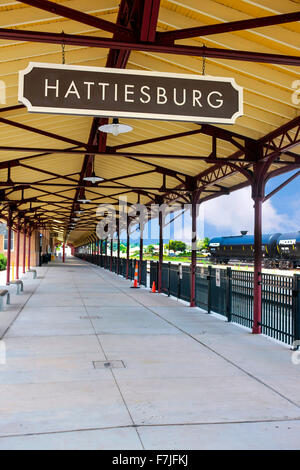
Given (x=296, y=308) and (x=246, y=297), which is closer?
(x=296, y=308)

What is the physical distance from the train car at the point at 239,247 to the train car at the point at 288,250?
116 cm

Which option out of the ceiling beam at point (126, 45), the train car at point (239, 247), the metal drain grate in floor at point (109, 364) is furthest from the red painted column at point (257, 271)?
the train car at point (239, 247)

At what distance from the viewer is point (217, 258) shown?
57.8 meters

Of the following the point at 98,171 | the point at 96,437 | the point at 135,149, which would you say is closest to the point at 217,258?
the point at 98,171

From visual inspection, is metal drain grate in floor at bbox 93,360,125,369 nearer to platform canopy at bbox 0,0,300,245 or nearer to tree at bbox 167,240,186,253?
platform canopy at bbox 0,0,300,245

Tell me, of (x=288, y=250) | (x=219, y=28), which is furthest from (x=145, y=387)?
(x=288, y=250)

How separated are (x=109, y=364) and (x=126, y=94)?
182 inches

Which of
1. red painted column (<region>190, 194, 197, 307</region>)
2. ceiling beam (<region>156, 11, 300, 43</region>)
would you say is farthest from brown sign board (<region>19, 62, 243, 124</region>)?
red painted column (<region>190, 194, 197, 307</region>)

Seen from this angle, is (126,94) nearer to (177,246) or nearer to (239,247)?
(239,247)

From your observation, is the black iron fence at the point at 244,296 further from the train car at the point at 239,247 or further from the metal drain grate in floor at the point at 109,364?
the train car at the point at 239,247

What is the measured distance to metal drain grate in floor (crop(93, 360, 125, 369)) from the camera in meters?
7.02

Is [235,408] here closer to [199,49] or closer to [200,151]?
[199,49]

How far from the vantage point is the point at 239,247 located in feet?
174

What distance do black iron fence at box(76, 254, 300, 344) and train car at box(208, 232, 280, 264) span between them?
1250 inches
